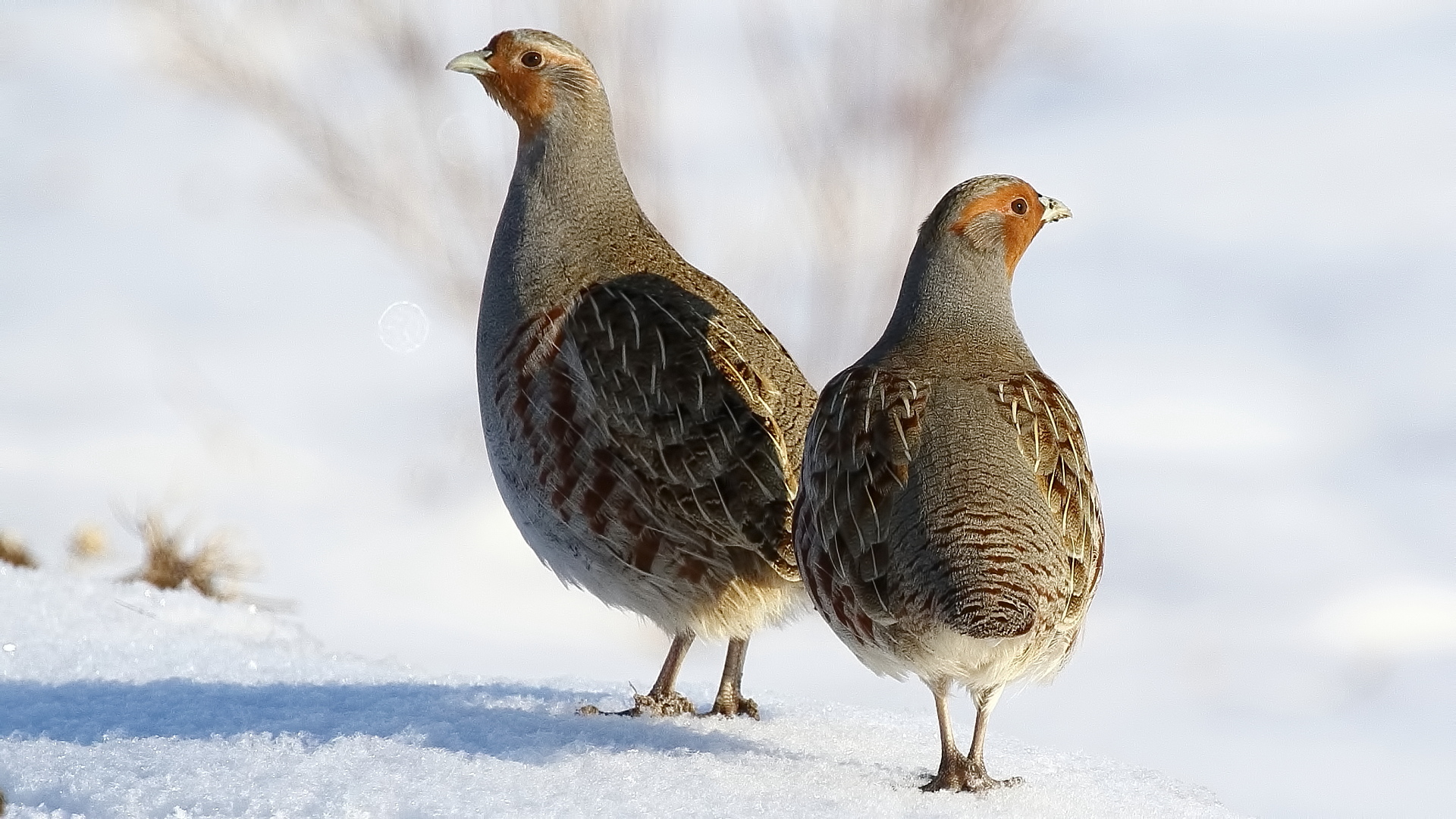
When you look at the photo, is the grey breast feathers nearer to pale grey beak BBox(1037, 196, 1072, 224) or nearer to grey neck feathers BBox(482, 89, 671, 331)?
grey neck feathers BBox(482, 89, 671, 331)

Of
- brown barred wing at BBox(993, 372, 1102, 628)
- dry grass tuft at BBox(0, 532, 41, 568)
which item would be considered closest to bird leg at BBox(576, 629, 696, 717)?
brown barred wing at BBox(993, 372, 1102, 628)

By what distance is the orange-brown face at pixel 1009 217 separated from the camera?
142 inches

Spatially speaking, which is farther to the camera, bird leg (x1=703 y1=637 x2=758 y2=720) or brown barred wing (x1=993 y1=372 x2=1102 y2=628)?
bird leg (x1=703 y1=637 x2=758 y2=720)

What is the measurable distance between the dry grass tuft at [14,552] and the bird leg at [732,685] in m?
3.49

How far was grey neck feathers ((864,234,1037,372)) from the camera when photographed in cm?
352

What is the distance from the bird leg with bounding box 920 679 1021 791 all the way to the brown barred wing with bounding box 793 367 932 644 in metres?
0.28

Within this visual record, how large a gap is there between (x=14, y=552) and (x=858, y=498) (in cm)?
441

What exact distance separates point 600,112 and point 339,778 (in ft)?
6.85

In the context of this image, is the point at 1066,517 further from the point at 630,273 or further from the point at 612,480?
the point at 630,273

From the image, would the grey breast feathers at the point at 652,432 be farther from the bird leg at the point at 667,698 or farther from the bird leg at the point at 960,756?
the bird leg at the point at 960,756

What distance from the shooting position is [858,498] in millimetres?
3209

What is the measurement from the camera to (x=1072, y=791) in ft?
11.6

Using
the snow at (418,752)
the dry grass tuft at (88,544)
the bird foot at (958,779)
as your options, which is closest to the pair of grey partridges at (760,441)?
the bird foot at (958,779)

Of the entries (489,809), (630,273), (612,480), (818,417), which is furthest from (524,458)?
(489,809)
